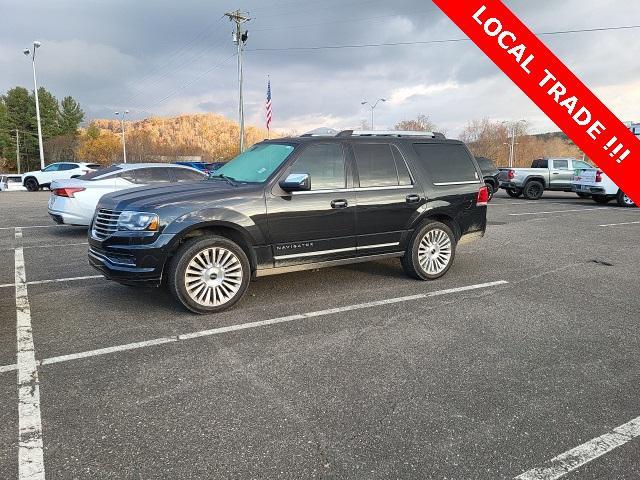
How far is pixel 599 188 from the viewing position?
16859 millimetres

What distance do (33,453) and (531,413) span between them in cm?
294

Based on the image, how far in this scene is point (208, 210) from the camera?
14.9 ft

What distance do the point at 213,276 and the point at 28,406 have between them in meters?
2.05

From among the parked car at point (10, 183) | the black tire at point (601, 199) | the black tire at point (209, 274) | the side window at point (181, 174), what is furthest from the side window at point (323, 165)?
the parked car at point (10, 183)

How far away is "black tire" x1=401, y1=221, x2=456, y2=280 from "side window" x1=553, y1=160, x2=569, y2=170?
55.6 ft

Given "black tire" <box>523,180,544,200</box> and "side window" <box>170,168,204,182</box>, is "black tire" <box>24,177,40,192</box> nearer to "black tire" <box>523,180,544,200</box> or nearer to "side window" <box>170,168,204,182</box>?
"side window" <box>170,168,204,182</box>

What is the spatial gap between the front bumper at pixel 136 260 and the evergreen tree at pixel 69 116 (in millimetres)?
87220

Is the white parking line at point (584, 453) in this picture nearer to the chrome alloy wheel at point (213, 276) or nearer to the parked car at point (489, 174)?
the chrome alloy wheel at point (213, 276)

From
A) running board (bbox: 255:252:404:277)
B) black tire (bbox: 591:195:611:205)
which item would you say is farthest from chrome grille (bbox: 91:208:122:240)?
black tire (bbox: 591:195:611:205)

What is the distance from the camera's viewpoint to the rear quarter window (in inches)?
236

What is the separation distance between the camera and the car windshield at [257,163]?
16.8 feet

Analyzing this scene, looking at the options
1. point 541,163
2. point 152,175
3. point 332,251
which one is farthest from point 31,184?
point 541,163

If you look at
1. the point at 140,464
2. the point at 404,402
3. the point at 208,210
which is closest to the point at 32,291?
the point at 208,210

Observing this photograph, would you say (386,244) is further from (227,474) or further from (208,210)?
(227,474)
